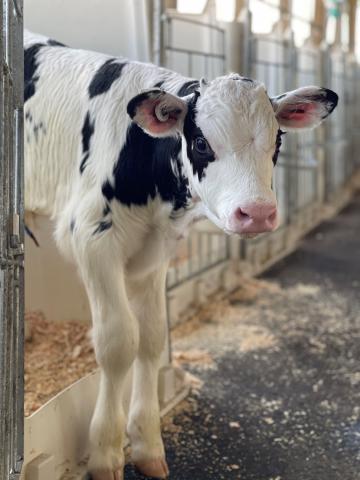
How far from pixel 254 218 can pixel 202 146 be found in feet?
0.85

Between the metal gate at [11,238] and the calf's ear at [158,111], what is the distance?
30 cm

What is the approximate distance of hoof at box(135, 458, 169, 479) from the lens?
206 cm

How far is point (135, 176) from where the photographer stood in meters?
1.91

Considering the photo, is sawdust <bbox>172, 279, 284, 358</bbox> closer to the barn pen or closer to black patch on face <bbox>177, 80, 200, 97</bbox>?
the barn pen

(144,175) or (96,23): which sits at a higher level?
(96,23)

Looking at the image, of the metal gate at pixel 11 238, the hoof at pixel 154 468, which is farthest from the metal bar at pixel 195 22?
the hoof at pixel 154 468

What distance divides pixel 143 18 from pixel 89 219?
930mm

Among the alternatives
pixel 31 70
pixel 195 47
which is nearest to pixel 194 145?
pixel 31 70

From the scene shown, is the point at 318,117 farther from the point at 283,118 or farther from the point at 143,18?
the point at 143,18

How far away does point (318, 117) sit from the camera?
186 centimetres

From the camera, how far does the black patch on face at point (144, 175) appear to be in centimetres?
190

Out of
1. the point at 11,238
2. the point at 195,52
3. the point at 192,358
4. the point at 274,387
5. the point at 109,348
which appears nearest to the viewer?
the point at 11,238

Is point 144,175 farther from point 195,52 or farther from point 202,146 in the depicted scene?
point 195,52

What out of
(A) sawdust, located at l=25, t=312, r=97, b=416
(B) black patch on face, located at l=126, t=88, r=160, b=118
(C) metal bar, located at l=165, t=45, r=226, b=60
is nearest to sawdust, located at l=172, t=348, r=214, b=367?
(A) sawdust, located at l=25, t=312, r=97, b=416
